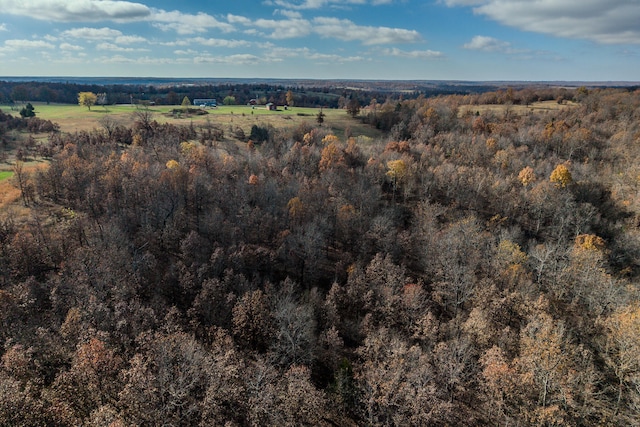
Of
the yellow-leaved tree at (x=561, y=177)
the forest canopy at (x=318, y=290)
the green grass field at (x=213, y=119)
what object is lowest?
the forest canopy at (x=318, y=290)

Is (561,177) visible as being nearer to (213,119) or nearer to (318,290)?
(318,290)

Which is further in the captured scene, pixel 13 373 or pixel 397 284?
pixel 397 284

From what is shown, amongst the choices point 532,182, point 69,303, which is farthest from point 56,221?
point 532,182

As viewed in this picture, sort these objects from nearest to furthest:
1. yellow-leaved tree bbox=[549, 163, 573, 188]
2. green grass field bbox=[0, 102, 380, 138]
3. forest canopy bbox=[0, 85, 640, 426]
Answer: forest canopy bbox=[0, 85, 640, 426] < yellow-leaved tree bbox=[549, 163, 573, 188] < green grass field bbox=[0, 102, 380, 138]

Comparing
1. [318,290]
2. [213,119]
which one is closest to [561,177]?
[318,290]

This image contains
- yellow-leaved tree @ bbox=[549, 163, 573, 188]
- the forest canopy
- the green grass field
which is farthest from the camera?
the green grass field

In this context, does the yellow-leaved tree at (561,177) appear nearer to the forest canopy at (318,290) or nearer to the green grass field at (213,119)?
the forest canopy at (318,290)

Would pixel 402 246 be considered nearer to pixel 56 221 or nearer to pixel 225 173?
pixel 225 173

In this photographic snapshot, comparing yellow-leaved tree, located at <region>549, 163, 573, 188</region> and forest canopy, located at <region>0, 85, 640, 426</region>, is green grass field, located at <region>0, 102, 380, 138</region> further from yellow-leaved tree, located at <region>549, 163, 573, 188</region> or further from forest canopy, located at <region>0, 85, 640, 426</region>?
yellow-leaved tree, located at <region>549, 163, 573, 188</region>

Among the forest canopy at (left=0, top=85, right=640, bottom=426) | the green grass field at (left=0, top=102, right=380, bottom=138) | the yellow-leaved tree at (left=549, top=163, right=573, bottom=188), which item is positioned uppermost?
the green grass field at (left=0, top=102, right=380, bottom=138)

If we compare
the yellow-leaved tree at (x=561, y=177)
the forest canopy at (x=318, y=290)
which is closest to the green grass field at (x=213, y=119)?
the forest canopy at (x=318, y=290)

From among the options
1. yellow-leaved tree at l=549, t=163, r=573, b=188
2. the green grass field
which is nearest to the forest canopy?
yellow-leaved tree at l=549, t=163, r=573, b=188
